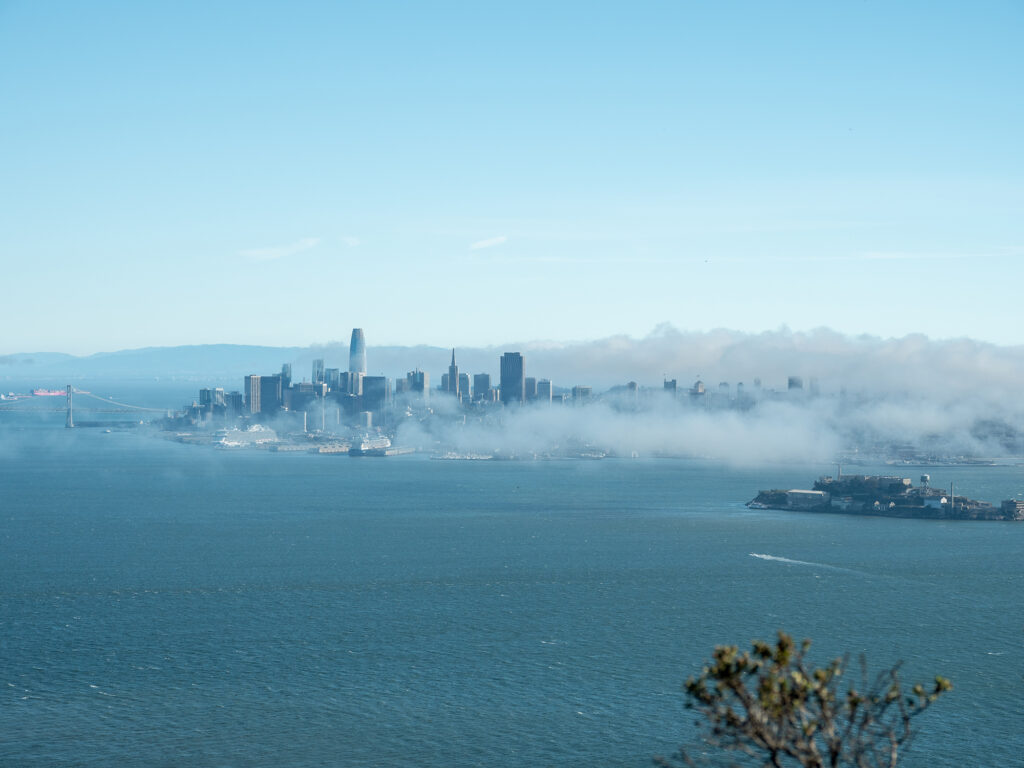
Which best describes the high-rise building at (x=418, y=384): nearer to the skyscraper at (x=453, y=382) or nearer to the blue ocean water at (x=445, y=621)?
the skyscraper at (x=453, y=382)

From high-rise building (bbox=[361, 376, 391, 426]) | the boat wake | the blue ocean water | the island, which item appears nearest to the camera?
the blue ocean water

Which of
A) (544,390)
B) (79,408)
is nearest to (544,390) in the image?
(544,390)

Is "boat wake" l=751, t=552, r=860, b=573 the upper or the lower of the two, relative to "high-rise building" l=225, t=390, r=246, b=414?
lower

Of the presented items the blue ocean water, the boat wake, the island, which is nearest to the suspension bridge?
the blue ocean water

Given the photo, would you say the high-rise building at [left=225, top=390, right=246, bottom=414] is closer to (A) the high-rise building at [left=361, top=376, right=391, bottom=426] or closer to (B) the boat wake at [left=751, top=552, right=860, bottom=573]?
(A) the high-rise building at [left=361, top=376, right=391, bottom=426]

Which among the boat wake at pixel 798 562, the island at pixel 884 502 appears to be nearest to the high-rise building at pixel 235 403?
the island at pixel 884 502

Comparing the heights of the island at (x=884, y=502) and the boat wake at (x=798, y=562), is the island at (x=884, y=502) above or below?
above

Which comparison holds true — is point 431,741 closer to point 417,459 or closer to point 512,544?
point 512,544
